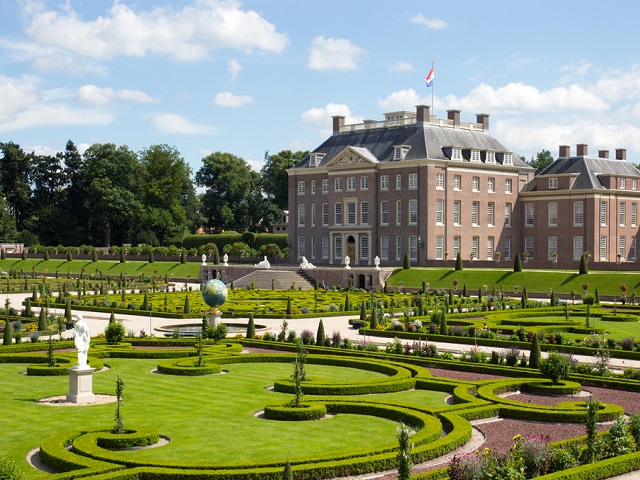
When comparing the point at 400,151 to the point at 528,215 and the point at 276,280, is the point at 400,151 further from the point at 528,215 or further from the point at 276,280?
the point at 276,280

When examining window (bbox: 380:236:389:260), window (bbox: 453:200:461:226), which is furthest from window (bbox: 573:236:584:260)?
window (bbox: 380:236:389:260)

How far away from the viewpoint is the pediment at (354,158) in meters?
74.1

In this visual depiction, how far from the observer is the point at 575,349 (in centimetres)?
2897

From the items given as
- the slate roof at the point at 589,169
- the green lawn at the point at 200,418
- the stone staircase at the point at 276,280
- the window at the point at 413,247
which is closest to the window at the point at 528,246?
the slate roof at the point at 589,169

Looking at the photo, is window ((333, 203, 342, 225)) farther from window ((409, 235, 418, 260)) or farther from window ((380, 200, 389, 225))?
window ((409, 235, 418, 260))

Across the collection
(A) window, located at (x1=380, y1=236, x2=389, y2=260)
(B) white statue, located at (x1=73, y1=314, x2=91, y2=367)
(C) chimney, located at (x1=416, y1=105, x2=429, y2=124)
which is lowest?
(B) white statue, located at (x1=73, y1=314, x2=91, y2=367)

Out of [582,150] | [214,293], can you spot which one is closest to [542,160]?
[582,150]

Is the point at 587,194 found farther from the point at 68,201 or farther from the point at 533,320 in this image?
the point at 68,201

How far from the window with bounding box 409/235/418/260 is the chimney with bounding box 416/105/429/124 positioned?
9795 millimetres

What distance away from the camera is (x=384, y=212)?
241 ft

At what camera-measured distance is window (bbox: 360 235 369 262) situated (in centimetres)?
7438

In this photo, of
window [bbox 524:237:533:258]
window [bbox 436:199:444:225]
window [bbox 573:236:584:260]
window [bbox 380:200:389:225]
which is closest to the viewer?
window [bbox 436:199:444:225]

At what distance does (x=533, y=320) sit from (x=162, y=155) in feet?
241

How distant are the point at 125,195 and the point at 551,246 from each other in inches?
1988
